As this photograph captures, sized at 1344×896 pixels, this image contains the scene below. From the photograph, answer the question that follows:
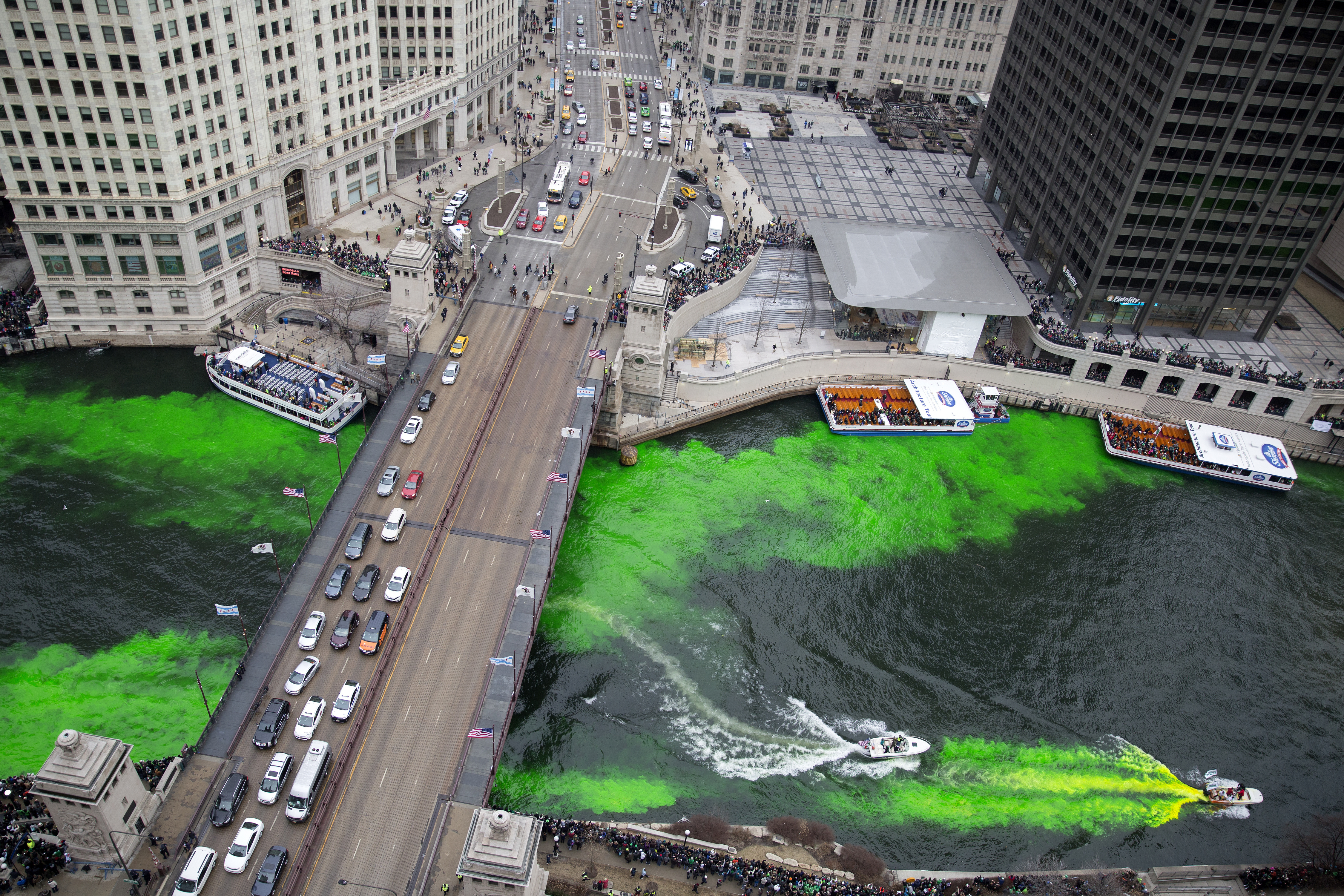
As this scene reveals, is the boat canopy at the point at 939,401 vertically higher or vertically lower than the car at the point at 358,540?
lower

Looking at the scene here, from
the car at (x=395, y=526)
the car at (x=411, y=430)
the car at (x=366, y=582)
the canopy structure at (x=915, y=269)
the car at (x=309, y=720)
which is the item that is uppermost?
the canopy structure at (x=915, y=269)

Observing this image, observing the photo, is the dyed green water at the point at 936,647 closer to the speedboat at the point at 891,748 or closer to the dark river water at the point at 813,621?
the dark river water at the point at 813,621

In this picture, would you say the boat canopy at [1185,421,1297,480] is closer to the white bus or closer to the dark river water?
the dark river water

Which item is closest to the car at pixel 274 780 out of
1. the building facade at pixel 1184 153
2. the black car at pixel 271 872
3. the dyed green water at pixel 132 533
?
the black car at pixel 271 872

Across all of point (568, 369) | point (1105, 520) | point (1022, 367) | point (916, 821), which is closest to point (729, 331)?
point (568, 369)

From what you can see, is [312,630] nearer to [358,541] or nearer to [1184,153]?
[358,541]

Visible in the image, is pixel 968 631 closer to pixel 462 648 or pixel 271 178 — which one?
pixel 462 648

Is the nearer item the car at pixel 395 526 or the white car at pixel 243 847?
the white car at pixel 243 847

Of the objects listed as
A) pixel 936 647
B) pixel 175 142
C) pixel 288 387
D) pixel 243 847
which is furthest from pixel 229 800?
pixel 175 142
